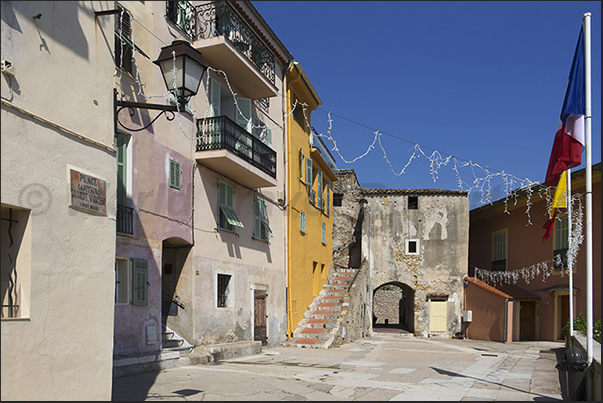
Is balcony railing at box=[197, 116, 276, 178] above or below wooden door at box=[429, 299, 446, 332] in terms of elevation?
above

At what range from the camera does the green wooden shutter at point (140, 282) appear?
36.7 feet

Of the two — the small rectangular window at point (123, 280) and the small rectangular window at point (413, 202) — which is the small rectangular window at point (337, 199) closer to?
the small rectangular window at point (413, 202)

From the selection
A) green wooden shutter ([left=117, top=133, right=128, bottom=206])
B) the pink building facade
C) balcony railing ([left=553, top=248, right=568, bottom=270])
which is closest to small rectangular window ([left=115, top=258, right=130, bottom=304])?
green wooden shutter ([left=117, top=133, right=128, bottom=206])

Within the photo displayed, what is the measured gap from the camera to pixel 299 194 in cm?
2186

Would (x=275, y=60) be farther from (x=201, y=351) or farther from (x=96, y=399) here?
(x=96, y=399)

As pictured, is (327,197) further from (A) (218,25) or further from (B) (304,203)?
(A) (218,25)

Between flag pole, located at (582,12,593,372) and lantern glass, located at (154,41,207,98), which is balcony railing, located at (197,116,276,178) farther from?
flag pole, located at (582,12,593,372)

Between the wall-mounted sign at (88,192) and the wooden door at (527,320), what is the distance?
22.4 m

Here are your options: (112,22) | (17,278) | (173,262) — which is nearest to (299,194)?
(173,262)

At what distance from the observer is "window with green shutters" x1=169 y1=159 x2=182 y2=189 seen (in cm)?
1277

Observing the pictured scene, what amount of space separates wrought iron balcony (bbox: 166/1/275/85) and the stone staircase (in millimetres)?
8897

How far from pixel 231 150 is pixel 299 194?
7784 millimetres

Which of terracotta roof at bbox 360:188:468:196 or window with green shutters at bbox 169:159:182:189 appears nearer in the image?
window with green shutters at bbox 169:159:182:189

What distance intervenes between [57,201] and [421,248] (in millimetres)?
24694
